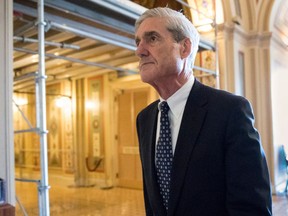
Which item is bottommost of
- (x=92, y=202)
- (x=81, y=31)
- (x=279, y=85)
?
(x=92, y=202)

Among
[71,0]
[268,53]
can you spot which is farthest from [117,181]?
[71,0]

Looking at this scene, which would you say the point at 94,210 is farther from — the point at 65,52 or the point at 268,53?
the point at 268,53

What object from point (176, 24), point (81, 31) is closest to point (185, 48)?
point (176, 24)

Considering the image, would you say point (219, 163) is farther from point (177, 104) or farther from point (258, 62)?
point (258, 62)

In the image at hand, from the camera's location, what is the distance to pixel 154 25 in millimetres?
1317

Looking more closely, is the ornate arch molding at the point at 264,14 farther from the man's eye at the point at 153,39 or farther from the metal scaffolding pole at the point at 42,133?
the man's eye at the point at 153,39

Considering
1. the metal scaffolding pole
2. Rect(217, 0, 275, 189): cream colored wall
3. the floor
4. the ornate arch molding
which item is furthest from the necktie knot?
the ornate arch molding

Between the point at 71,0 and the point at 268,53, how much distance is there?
5199 mm

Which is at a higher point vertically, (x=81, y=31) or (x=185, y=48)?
(x=81, y=31)

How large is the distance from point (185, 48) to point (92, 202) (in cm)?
656

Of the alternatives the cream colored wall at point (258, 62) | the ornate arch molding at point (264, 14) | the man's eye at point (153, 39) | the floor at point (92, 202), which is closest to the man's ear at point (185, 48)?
the man's eye at point (153, 39)

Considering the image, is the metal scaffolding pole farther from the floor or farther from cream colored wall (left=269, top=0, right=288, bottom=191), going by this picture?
cream colored wall (left=269, top=0, right=288, bottom=191)

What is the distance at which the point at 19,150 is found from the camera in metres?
12.0

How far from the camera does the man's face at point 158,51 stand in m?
1.31
